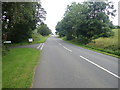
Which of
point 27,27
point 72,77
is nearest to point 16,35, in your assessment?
point 27,27

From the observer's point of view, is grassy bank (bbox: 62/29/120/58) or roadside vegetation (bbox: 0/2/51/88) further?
grassy bank (bbox: 62/29/120/58)

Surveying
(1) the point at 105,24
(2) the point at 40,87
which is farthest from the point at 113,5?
(2) the point at 40,87

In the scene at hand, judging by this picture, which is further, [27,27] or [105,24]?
[27,27]

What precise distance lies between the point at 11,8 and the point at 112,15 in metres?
21.9

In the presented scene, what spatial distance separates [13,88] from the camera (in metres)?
4.60

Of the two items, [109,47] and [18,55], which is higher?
[109,47]

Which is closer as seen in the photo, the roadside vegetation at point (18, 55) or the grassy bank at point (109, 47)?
the roadside vegetation at point (18, 55)

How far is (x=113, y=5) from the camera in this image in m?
24.8

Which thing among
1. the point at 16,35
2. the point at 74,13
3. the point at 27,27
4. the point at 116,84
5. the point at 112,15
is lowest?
the point at 116,84

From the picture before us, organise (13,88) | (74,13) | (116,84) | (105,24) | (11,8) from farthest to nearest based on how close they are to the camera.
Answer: (74,13)
(105,24)
(11,8)
(116,84)
(13,88)

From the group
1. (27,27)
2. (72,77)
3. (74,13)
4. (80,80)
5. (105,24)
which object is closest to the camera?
(80,80)

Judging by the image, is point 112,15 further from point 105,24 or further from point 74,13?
point 74,13

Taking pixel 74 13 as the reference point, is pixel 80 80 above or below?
below

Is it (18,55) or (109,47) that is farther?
(109,47)
